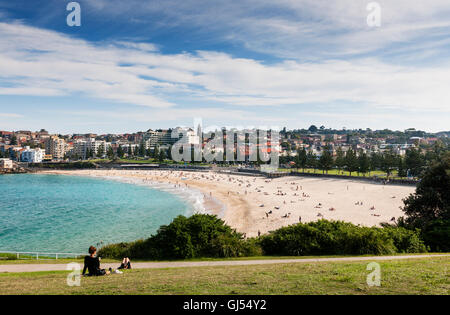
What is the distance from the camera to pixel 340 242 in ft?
A: 47.7

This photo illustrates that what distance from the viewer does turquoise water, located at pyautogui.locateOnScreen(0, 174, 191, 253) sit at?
27.2 meters

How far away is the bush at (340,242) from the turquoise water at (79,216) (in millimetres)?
16847

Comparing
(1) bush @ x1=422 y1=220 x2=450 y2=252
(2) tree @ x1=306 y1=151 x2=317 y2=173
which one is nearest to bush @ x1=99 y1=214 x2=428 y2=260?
(1) bush @ x1=422 y1=220 x2=450 y2=252

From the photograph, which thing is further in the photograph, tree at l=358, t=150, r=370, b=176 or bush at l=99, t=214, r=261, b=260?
tree at l=358, t=150, r=370, b=176

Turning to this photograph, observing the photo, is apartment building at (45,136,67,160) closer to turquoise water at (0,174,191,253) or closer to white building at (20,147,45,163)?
white building at (20,147,45,163)

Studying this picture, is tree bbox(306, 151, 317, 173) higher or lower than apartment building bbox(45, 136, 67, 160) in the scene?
lower

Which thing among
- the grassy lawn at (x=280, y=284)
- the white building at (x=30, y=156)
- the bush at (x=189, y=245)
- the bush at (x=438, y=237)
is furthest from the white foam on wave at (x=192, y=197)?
the white building at (x=30, y=156)

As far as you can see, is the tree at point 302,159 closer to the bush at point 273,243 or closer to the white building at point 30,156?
the bush at point 273,243

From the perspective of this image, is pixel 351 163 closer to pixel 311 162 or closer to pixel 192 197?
pixel 311 162

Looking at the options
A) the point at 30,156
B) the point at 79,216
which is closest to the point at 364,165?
the point at 79,216

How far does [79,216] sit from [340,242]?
33.9 m

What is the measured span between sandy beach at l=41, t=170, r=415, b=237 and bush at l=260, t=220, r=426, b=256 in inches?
494
